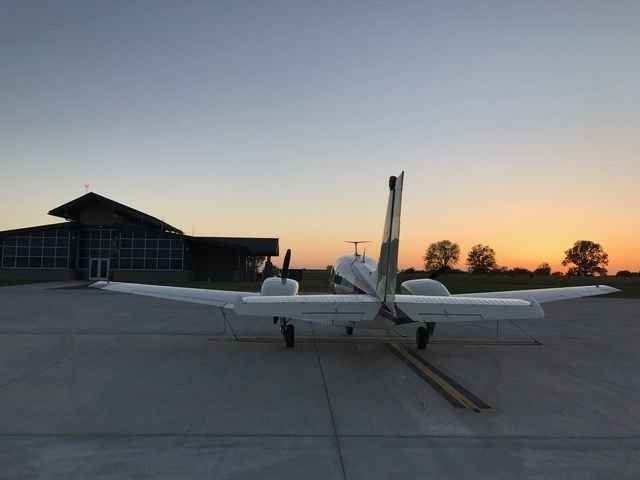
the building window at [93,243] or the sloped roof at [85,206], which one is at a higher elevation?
the sloped roof at [85,206]

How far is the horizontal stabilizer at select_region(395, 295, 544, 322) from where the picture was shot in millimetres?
9836

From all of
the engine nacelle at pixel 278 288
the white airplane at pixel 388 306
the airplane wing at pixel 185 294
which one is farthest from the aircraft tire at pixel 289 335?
the white airplane at pixel 388 306

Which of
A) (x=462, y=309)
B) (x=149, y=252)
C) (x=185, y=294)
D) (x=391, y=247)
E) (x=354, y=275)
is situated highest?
(x=149, y=252)

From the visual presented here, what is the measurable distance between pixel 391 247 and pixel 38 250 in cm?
5043

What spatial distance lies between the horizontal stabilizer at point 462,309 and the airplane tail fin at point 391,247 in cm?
32

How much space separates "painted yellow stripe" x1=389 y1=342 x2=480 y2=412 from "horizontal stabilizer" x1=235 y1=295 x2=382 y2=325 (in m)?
1.49

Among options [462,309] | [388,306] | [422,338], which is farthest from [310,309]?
[422,338]

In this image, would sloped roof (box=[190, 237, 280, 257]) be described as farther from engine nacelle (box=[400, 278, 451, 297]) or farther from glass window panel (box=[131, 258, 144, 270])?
engine nacelle (box=[400, 278, 451, 297])

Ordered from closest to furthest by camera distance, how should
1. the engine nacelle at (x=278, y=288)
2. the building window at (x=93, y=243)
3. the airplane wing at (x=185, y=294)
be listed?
the engine nacelle at (x=278, y=288), the airplane wing at (x=185, y=294), the building window at (x=93, y=243)

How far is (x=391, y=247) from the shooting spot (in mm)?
9719

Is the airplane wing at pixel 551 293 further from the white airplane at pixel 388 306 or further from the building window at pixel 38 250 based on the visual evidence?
the building window at pixel 38 250

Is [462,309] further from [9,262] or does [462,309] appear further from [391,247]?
[9,262]

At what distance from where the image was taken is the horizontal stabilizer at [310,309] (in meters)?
9.54

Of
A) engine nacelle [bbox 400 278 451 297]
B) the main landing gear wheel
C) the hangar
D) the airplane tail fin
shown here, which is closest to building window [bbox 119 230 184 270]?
the hangar
